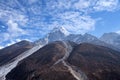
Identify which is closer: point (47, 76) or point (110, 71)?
point (47, 76)

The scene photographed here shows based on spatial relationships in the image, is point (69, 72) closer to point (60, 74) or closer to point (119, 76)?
point (60, 74)

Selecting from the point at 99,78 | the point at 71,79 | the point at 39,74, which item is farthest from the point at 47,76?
the point at 99,78

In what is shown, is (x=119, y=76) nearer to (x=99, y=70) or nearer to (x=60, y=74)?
(x=99, y=70)

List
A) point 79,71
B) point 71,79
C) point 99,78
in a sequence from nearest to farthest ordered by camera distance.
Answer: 1. point 71,79
2. point 99,78
3. point 79,71

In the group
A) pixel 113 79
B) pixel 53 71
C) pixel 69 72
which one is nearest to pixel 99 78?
pixel 113 79

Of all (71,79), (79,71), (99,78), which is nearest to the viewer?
(71,79)

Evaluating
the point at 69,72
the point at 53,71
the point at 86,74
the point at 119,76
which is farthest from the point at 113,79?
the point at 53,71

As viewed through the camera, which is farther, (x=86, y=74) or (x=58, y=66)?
(x=58, y=66)

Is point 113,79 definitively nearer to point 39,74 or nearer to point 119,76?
point 119,76
